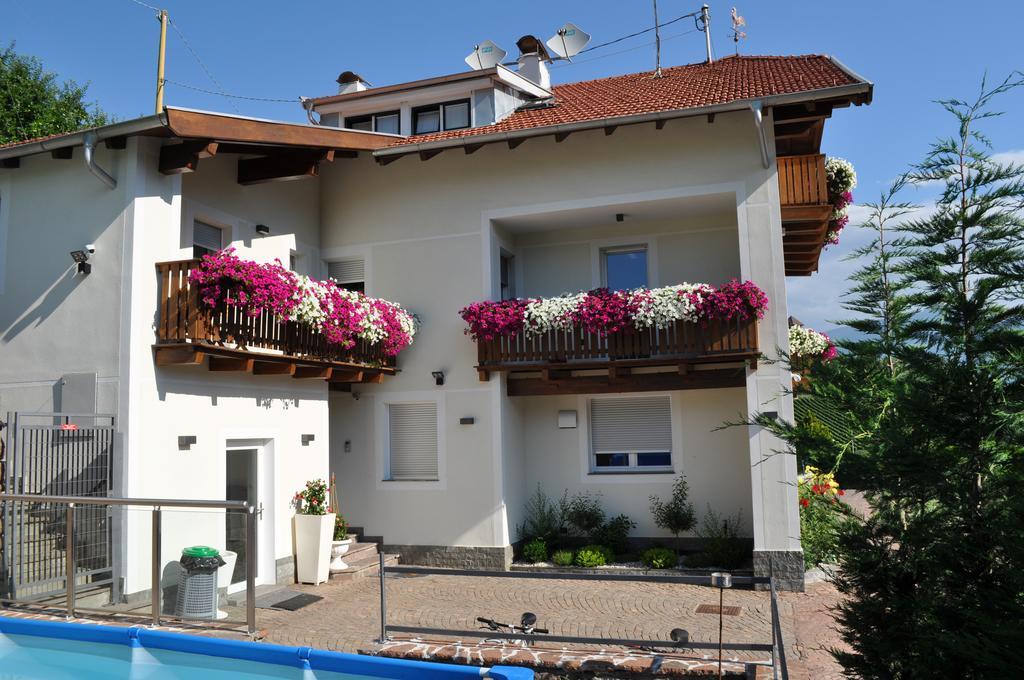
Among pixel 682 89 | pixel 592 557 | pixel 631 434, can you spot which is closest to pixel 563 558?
pixel 592 557

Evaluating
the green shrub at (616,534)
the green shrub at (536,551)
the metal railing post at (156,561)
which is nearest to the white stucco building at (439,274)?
the green shrub at (616,534)

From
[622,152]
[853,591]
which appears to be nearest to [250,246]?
[622,152]

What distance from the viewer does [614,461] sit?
15164 mm

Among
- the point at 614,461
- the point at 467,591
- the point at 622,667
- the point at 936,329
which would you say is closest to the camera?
the point at 936,329

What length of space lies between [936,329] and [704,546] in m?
10.8

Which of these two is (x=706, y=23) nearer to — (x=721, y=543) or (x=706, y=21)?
(x=706, y=21)

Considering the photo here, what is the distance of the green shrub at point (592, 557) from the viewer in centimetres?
1355

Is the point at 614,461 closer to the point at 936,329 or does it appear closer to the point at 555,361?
the point at 555,361

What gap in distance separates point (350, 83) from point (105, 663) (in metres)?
14.6

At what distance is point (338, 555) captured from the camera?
1346 cm

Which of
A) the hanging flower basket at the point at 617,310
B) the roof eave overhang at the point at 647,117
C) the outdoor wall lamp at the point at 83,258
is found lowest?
the hanging flower basket at the point at 617,310

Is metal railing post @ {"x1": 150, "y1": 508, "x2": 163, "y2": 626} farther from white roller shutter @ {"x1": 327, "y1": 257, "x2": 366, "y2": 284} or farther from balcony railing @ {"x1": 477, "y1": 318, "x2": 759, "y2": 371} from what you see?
white roller shutter @ {"x1": 327, "y1": 257, "x2": 366, "y2": 284}

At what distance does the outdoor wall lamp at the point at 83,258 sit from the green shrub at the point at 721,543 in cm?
1000

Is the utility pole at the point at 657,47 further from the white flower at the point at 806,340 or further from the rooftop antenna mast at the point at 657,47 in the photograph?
the white flower at the point at 806,340
